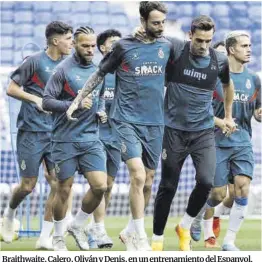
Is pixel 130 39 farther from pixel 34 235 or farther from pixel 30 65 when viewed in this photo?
pixel 34 235

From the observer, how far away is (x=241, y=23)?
2292cm

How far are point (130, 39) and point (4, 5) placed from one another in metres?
13.3

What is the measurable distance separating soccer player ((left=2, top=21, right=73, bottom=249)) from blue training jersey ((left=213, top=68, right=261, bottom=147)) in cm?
174

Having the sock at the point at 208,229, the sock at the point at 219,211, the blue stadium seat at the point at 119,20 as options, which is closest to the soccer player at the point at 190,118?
the sock at the point at 208,229

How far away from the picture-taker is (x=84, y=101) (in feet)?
32.6

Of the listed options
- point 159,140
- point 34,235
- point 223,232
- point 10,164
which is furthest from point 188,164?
point 159,140

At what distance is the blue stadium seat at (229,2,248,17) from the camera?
76.0 ft

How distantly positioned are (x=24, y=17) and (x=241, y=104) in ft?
38.7

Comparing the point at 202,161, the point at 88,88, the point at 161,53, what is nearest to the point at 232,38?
the point at 161,53

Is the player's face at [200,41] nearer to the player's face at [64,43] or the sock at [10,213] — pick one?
the player's face at [64,43]

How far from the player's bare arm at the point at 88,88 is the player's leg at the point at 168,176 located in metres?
0.83

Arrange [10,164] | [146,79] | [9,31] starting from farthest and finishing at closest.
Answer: [9,31] < [10,164] < [146,79]

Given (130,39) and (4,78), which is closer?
(130,39)

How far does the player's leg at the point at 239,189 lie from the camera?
11.2 meters
